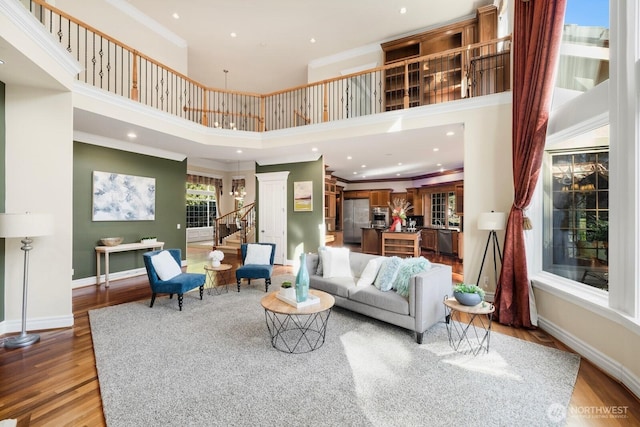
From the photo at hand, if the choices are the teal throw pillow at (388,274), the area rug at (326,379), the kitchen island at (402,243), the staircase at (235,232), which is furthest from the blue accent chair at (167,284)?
the kitchen island at (402,243)

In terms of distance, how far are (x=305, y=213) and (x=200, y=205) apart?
250 inches

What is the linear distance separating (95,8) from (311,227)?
6.22 meters

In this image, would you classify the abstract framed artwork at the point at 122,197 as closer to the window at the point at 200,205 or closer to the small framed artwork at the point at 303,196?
the small framed artwork at the point at 303,196

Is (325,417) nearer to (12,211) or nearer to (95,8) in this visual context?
(12,211)

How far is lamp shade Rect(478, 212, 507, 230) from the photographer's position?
12.6 ft

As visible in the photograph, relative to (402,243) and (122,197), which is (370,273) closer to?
(402,243)

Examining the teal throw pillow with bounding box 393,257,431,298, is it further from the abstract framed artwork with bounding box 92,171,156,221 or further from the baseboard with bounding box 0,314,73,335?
the abstract framed artwork with bounding box 92,171,156,221

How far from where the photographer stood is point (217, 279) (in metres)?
5.87

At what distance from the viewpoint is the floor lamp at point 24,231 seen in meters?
2.75

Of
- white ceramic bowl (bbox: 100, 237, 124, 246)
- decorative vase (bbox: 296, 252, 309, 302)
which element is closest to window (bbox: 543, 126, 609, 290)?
decorative vase (bbox: 296, 252, 309, 302)

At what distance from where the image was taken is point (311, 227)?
23.5 feet

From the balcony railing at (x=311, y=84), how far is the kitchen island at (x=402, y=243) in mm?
3145

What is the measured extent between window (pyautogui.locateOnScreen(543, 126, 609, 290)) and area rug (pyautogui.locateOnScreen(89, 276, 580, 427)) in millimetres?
1038

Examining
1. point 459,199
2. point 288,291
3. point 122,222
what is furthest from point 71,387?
point 459,199
